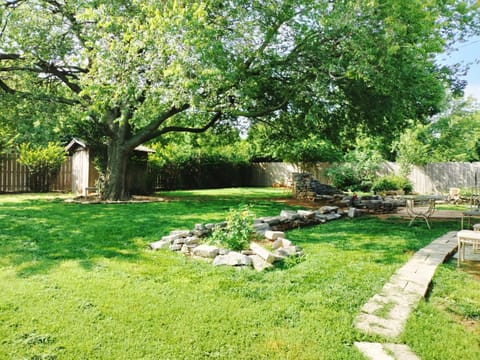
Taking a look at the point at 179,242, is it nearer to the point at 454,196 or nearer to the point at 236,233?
the point at 236,233

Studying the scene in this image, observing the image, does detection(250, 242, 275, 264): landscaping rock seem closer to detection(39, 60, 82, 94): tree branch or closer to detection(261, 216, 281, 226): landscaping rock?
detection(261, 216, 281, 226): landscaping rock

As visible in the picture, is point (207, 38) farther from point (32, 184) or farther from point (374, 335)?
point (32, 184)

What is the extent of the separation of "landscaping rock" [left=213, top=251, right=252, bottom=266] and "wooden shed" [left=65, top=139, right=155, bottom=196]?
10.9 m

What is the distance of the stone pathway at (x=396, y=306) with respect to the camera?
8.18 ft

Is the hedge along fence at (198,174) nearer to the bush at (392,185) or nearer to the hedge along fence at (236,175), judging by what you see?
the hedge along fence at (236,175)

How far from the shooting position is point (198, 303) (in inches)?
129

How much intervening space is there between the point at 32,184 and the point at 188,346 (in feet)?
50.1

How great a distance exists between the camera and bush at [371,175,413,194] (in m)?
15.9

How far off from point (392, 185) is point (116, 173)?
1148 cm

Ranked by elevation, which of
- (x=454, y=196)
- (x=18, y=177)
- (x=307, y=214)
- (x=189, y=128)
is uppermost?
(x=189, y=128)

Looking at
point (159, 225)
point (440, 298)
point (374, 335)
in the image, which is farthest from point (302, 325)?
point (159, 225)

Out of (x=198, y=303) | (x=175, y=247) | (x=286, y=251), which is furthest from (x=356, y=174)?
(x=198, y=303)

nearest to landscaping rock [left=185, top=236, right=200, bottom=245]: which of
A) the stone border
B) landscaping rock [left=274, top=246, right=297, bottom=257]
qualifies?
the stone border

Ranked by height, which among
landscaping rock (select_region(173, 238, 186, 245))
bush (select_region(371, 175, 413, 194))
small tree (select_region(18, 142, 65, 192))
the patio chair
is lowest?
landscaping rock (select_region(173, 238, 186, 245))
